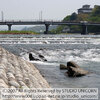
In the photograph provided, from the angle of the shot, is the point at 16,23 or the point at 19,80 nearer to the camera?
the point at 19,80

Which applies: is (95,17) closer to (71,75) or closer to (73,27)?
(73,27)

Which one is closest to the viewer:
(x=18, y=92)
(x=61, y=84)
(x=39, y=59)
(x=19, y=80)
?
(x=18, y=92)

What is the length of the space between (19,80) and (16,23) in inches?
4797

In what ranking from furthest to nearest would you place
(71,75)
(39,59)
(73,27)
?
(73,27) < (39,59) < (71,75)

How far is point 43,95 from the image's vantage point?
10.6m

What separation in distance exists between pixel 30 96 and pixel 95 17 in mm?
189504

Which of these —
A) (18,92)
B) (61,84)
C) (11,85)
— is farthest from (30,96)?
(61,84)

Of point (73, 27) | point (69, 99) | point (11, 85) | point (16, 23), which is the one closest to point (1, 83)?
point (11, 85)

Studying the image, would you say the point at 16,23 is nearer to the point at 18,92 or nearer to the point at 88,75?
the point at 88,75

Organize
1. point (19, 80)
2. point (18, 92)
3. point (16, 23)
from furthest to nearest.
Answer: point (16, 23) → point (19, 80) → point (18, 92)

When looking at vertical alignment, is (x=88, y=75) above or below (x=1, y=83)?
below

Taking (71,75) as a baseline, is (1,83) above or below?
above

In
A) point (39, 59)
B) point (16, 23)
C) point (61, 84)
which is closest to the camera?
point (61, 84)

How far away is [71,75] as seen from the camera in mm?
19312
